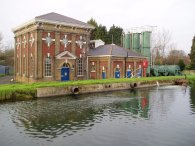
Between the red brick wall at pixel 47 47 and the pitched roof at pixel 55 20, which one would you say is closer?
the pitched roof at pixel 55 20

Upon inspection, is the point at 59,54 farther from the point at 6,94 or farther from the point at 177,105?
the point at 177,105

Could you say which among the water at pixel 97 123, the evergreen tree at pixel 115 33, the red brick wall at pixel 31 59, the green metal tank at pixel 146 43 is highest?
the evergreen tree at pixel 115 33

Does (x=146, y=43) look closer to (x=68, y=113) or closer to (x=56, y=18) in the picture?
(x=56, y=18)

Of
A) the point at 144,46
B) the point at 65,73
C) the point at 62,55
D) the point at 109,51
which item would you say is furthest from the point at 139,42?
the point at 62,55

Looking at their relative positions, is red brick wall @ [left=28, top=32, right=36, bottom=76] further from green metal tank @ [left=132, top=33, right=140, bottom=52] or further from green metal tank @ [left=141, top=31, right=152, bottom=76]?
green metal tank @ [left=141, top=31, right=152, bottom=76]

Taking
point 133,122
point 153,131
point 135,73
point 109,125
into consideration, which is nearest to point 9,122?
point 109,125

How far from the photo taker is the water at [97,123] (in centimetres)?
1278

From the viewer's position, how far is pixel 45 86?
2678 centimetres

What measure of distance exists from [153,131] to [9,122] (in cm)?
855

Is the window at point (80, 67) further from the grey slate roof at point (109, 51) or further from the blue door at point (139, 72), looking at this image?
the blue door at point (139, 72)

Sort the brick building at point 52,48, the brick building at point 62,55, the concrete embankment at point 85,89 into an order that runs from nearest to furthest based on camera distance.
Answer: the concrete embankment at point 85,89 → the brick building at point 52,48 → the brick building at point 62,55

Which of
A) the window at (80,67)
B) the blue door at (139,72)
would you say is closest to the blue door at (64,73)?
the window at (80,67)

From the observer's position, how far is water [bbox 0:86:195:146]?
1278 cm

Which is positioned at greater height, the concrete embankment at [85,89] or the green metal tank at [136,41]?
the green metal tank at [136,41]
